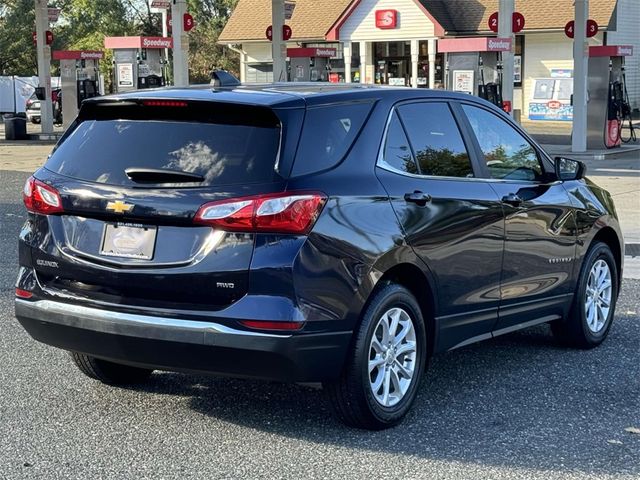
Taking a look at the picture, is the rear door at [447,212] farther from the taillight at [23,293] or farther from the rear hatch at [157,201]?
the taillight at [23,293]

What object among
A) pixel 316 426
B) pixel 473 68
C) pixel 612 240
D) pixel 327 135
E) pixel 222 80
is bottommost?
pixel 316 426

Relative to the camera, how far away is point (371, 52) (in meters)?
44.8

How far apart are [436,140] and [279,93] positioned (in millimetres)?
1079

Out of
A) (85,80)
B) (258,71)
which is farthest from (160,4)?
(258,71)

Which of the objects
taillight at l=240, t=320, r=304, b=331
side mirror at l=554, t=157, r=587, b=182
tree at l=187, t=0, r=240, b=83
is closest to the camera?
taillight at l=240, t=320, r=304, b=331

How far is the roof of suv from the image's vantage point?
206 inches

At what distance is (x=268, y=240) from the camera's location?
15.9 ft

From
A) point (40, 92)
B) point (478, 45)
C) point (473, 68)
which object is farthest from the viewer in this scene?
point (40, 92)

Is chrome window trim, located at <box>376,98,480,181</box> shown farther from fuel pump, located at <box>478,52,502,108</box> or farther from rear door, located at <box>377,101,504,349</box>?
fuel pump, located at <box>478,52,502,108</box>

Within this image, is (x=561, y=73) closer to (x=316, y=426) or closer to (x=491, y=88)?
(x=491, y=88)

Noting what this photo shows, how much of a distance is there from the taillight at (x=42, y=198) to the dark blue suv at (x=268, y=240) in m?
0.01

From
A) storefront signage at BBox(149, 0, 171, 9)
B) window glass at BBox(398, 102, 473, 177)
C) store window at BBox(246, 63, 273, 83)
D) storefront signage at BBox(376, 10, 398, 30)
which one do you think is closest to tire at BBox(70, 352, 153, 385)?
window glass at BBox(398, 102, 473, 177)

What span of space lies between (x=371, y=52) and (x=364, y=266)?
40500 millimetres

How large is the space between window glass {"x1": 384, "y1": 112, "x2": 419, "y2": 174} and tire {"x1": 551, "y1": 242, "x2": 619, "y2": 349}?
6.43 ft
